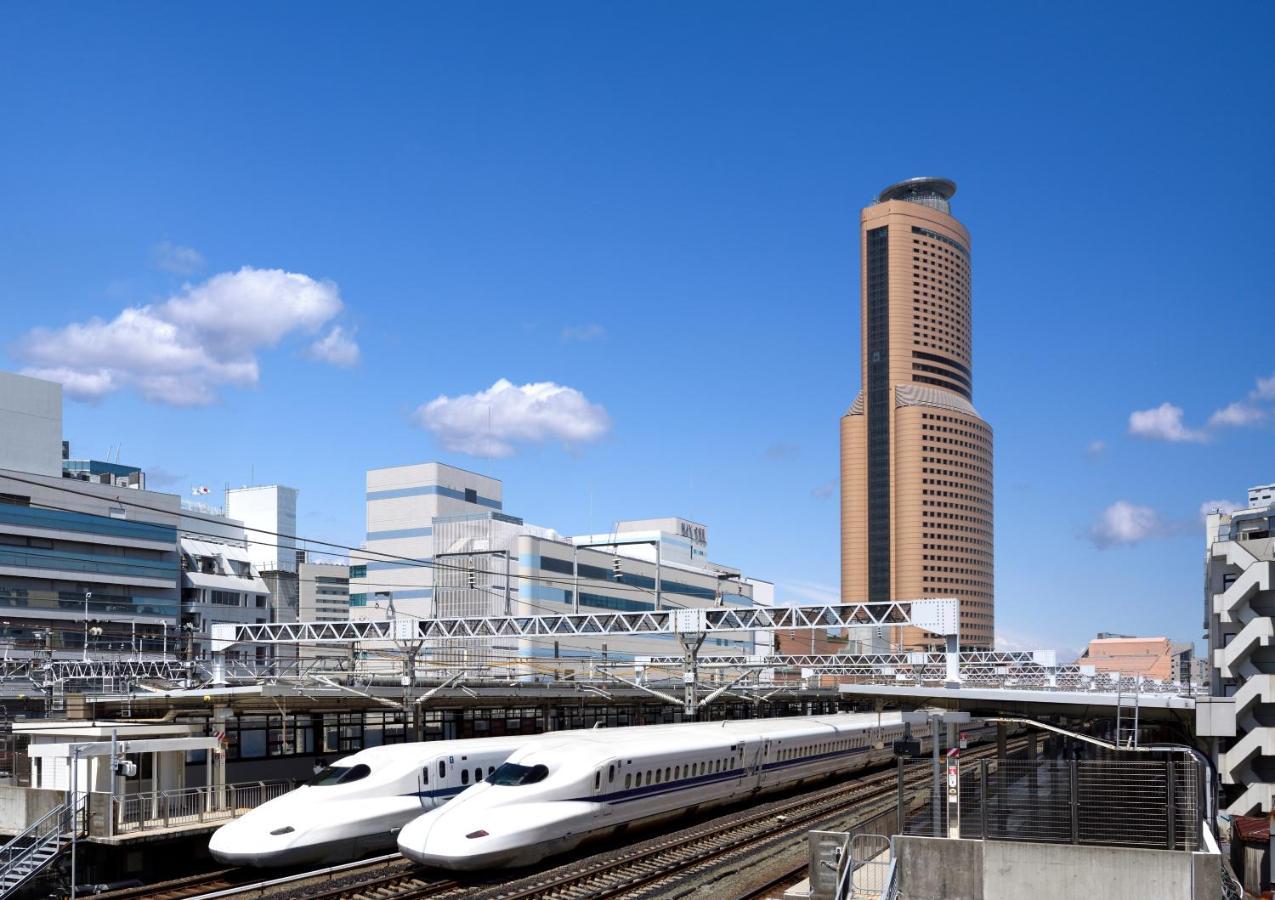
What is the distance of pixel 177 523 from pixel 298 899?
112 metres

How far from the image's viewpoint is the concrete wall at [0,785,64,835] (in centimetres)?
3241

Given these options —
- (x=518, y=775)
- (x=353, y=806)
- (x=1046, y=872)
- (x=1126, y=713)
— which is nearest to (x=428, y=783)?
(x=353, y=806)

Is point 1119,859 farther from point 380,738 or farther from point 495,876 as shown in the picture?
point 380,738

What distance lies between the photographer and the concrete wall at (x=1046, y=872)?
21.2 metres

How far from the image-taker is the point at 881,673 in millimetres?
102688

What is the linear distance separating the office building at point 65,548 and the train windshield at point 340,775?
251 feet

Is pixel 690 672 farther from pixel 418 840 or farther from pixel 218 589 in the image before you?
pixel 218 589

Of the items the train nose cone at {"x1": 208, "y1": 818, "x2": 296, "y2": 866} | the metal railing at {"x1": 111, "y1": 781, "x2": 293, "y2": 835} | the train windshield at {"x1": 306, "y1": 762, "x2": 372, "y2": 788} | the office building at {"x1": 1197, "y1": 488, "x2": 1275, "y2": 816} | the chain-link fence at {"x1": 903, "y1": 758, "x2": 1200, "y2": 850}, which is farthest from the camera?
the office building at {"x1": 1197, "y1": 488, "x2": 1275, "y2": 816}

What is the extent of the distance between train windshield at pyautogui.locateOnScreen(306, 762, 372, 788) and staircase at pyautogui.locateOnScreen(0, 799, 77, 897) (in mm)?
6148

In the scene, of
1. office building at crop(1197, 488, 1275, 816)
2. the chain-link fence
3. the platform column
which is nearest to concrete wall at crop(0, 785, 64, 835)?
the platform column

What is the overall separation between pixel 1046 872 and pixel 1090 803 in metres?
1.55

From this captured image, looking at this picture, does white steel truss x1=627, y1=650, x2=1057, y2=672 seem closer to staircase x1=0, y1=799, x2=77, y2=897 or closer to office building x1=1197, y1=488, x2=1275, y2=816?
office building x1=1197, y1=488, x2=1275, y2=816

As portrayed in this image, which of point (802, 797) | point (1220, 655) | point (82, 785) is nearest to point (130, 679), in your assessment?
point (82, 785)

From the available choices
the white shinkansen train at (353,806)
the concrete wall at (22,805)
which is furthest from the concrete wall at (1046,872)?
the concrete wall at (22,805)
